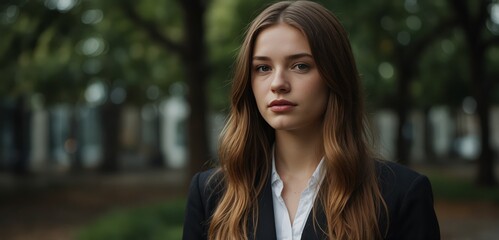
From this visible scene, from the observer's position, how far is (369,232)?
2.07 metres

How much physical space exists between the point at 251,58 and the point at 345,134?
38 centimetres

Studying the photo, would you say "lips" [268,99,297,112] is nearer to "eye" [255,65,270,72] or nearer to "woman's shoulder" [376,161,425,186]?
"eye" [255,65,270,72]

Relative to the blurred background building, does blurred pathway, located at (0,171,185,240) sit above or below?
below

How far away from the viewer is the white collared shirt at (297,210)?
7.07 feet

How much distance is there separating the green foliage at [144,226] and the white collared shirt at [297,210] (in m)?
4.95

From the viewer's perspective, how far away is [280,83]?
2.10 meters

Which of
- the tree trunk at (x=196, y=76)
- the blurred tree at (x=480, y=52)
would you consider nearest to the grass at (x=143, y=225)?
the tree trunk at (x=196, y=76)

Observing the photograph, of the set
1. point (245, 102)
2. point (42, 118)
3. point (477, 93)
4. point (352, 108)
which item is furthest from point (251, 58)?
point (42, 118)

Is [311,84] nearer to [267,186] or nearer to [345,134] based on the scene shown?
[345,134]

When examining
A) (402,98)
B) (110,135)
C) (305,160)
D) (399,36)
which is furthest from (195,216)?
(110,135)

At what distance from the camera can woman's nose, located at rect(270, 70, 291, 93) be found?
6.90 ft

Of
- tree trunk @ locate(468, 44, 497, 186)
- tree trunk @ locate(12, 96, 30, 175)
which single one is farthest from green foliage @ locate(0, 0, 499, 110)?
tree trunk @ locate(12, 96, 30, 175)

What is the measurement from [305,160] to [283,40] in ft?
1.32

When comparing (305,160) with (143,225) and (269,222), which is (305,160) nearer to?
(269,222)
